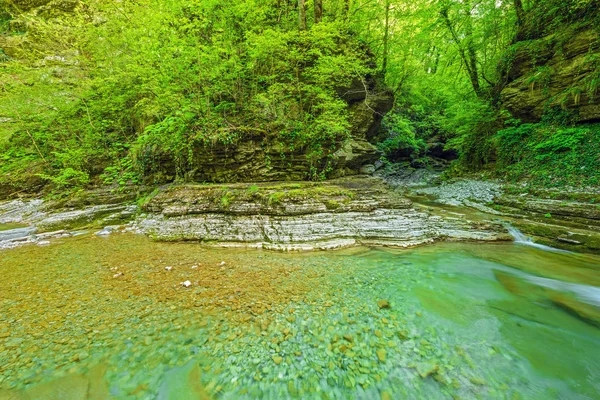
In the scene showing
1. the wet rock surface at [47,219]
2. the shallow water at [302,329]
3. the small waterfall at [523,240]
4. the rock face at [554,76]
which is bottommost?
the small waterfall at [523,240]

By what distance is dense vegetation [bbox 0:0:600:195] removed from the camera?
8.36 m

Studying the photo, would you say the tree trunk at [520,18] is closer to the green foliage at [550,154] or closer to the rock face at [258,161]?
the green foliage at [550,154]

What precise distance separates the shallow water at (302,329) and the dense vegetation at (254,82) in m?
5.84

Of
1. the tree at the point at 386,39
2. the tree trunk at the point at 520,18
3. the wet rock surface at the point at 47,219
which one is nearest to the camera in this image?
the wet rock surface at the point at 47,219

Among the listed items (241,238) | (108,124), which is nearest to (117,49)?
(108,124)

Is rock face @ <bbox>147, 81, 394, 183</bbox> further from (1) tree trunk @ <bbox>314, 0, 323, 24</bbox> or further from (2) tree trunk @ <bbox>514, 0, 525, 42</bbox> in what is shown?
(2) tree trunk @ <bbox>514, 0, 525, 42</bbox>

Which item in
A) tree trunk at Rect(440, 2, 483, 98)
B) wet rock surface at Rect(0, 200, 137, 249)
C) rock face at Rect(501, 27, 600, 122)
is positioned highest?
tree trunk at Rect(440, 2, 483, 98)

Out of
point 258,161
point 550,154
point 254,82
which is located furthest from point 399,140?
point 258,161

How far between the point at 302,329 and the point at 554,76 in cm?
1566

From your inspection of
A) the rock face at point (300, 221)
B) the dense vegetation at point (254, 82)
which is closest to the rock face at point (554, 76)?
the dense vegetation at point (254, 82)

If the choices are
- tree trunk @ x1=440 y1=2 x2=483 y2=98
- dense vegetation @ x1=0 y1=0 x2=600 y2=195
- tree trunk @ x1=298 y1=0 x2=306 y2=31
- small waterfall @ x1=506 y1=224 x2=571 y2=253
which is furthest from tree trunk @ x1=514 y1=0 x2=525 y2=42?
small waterfall @ x1=506 y1=224 x2=571 y2=253

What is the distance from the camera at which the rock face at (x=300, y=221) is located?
6.07 metres

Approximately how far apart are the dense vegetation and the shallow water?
5844 millimetres

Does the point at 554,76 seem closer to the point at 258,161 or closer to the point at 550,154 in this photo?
the point at 550,154
